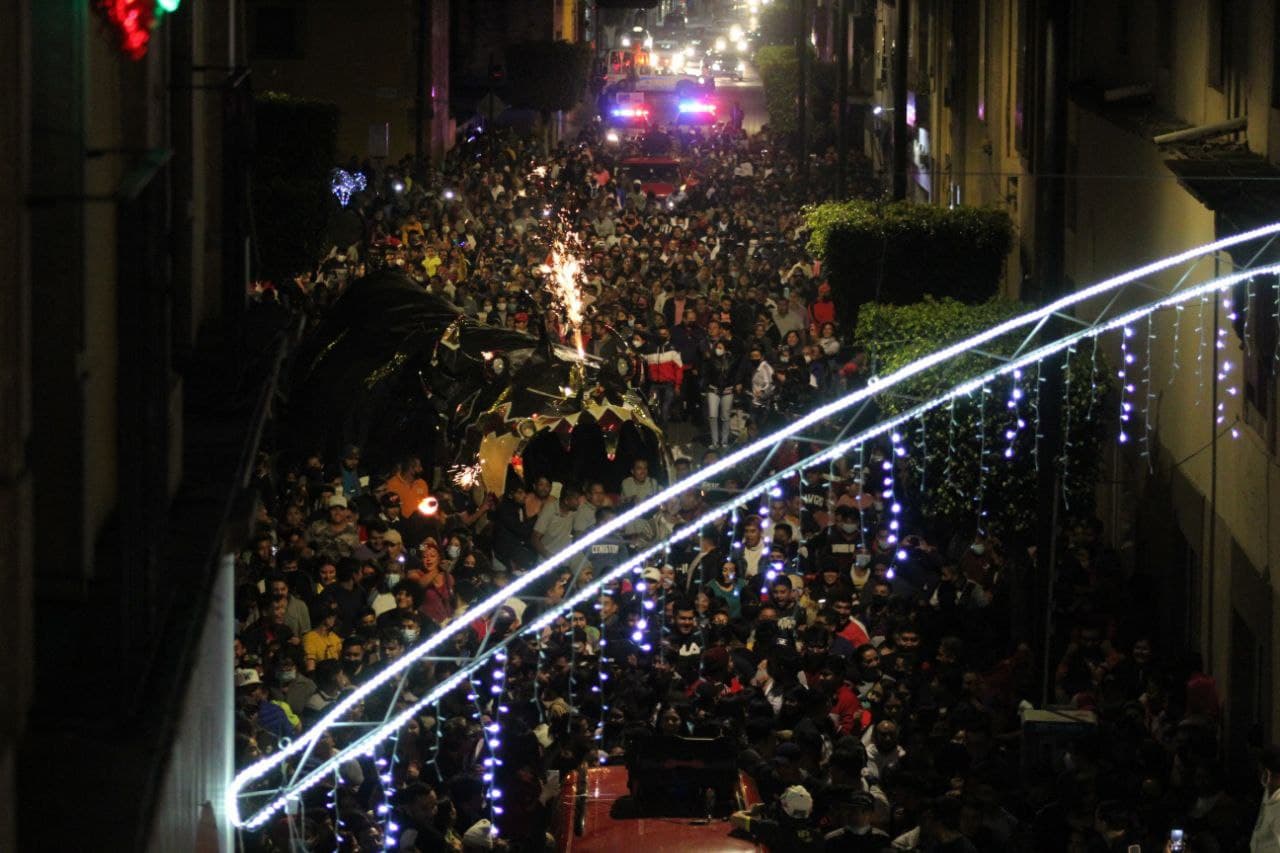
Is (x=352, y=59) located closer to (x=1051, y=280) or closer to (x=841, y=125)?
(x=841, y=125)

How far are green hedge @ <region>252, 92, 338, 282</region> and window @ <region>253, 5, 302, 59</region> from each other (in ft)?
70.2

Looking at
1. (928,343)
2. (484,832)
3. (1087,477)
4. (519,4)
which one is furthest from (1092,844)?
(519,4)

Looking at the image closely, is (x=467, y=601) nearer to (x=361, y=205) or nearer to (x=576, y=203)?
(x=361, y=205)

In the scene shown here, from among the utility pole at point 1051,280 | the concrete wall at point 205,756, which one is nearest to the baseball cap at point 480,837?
the concrete wall at point 205,756

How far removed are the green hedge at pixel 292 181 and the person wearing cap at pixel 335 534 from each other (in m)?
4.67

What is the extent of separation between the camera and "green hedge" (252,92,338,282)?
22.6 metres

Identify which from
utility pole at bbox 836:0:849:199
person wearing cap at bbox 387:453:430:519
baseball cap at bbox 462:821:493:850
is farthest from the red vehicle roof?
utility pole at bbox 836:0:849:199

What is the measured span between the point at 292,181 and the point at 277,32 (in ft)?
76.3

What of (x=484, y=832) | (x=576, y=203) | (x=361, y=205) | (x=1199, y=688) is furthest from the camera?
(x=576, y=203)

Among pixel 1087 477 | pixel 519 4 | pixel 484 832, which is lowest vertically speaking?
pixel 484 832

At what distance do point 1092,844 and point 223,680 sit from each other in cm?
A: 442

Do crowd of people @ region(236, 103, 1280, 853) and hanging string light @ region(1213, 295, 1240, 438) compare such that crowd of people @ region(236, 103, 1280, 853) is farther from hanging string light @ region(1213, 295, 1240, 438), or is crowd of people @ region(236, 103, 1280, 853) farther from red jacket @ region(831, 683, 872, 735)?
hanging string light @ region(1213, 295, 1240, 438)

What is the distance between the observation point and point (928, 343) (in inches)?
723

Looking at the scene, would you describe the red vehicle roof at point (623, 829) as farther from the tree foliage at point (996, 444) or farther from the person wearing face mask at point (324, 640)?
the tree foliage at point (996, 444)
